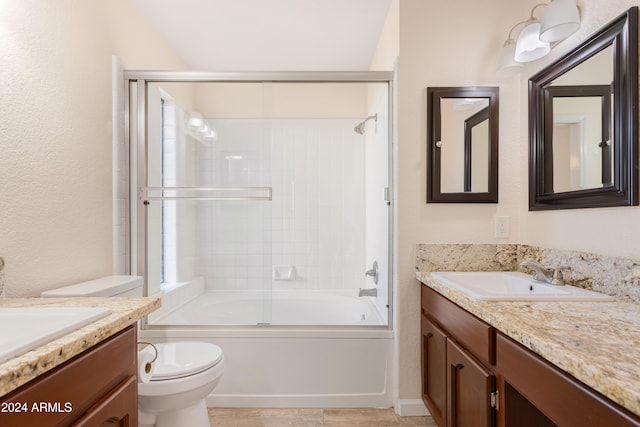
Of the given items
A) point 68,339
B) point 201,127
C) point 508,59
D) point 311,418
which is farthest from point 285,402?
point 508,59

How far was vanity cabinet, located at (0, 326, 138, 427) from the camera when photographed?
0.64m

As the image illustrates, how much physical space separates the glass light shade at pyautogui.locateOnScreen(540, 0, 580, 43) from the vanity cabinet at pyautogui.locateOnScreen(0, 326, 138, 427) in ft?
6.61

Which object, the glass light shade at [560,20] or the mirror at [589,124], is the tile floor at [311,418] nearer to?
the mirror at [589,124]

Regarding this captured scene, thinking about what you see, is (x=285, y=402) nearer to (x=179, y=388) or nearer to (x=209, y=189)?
(x=179, y=388)

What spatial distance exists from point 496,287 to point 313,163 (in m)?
1.35

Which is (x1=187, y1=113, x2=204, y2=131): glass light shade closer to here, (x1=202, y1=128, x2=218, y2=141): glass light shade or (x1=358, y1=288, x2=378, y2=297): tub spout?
(x1=202, y1=128, x2=218, y2=141): glass light shade

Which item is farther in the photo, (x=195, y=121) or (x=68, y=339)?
(x=195, y=121)

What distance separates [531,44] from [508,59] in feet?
0.51

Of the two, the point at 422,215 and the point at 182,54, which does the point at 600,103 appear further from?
the point at 182,54

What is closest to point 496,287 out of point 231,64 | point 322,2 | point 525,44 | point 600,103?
point 600,103

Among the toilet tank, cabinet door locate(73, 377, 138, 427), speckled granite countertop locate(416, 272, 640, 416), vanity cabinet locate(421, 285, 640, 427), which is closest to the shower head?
vanity cabinet locate(421, 285, 640, 427)

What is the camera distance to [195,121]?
2213 mm

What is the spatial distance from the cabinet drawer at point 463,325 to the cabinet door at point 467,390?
0.05m

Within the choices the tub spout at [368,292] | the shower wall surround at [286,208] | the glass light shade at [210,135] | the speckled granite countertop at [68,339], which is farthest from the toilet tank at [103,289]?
the tub spout at [368,292]
